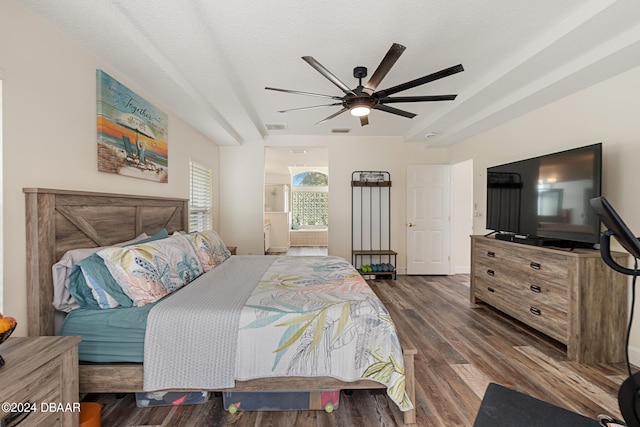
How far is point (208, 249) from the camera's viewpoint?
2877mm

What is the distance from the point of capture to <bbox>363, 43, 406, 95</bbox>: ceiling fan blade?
179cm

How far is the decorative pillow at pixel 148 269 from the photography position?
5.82 ft

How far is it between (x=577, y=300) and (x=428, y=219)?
3.05 meters

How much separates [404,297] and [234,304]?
9.36 ft

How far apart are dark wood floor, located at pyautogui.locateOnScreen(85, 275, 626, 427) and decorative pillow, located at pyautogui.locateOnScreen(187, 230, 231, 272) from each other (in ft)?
3.78

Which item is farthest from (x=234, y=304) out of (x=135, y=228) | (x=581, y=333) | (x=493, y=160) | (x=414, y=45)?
(x=493, y=160)

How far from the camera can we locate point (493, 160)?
401 centimetres

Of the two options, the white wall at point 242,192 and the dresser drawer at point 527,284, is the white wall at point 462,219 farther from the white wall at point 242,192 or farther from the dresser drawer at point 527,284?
the white wall at point 242,192

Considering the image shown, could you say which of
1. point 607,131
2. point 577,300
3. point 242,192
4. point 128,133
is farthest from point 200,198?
point 607,131

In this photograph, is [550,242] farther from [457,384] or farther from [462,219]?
[462,219]

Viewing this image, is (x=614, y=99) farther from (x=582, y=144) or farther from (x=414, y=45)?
(x=414, y=45)

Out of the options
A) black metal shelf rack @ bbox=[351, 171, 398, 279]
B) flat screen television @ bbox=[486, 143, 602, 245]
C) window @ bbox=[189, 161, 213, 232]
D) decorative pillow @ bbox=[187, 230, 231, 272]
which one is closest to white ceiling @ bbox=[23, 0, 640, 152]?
flat screen television @ bbox=[486, 143, 602, 245]

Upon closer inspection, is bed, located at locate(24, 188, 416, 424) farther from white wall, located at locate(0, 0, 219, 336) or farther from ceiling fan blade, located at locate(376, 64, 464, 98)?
ceiling fan blade, located at locate(376, 64, 464, 98)

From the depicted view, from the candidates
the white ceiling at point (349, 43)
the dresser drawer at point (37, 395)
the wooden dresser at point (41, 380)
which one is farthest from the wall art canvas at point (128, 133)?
the dresser drawer at point (37, 395)
